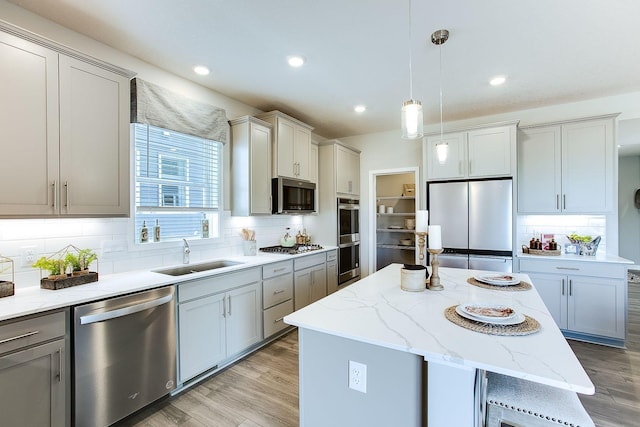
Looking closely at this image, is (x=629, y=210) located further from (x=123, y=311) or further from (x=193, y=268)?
(x=123, y=311)

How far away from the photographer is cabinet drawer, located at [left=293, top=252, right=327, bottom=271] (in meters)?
3.61

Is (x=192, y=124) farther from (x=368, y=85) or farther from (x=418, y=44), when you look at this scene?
(x=418, y=44)

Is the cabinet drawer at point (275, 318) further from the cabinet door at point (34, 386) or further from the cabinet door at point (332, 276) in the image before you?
the cabinet door at point (34, 386)

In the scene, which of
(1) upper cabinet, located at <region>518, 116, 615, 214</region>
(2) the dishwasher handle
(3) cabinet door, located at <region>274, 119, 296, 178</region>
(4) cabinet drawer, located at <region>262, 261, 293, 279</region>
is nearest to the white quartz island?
(2) the dishwasher handle

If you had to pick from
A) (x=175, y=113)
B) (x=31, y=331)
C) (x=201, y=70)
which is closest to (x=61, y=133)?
(x=175, y=113)

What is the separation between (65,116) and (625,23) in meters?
3.91

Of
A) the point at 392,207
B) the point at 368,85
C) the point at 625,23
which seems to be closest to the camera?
the point at 625,23

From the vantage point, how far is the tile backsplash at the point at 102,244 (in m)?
1.96

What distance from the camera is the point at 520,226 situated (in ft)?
12.9

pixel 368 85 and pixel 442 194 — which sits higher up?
pixel 368 85

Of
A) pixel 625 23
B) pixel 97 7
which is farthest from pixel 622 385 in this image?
pixel 97 7

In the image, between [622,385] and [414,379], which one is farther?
[622,385]

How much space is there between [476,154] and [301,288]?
9.08 ft

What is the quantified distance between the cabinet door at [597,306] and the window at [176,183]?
13.2 feet
